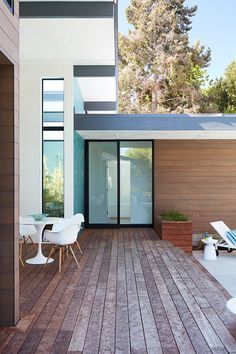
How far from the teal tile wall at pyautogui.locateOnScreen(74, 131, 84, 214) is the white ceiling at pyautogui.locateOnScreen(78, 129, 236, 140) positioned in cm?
25

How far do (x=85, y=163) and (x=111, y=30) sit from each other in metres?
4.39

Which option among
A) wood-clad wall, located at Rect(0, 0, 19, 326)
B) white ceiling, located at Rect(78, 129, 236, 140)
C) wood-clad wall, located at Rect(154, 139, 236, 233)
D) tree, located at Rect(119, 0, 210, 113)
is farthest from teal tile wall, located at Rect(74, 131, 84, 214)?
tree, located at Rect(119, 0, 210, 113)

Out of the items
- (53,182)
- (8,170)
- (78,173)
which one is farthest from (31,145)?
(8,170)

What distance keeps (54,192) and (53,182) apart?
220 mm

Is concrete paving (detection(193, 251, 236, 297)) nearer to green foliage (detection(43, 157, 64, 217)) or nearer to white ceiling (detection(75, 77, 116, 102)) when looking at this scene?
green foliage (detection(43, 157, 64, 217))

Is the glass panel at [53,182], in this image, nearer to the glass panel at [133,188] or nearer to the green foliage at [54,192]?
the green foliage at [54,192]

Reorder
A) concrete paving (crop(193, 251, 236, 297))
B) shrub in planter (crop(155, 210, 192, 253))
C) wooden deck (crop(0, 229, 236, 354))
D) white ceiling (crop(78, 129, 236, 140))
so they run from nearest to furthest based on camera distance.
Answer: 1. wooden deck (crop(0, 229, 236, 354))
2. concrete paving (crop(193, 251, 236, 297))
3. shrub in planter (crop(155, 210, 192, 253))
4. white ceiling (crop(78, 129, 236, 140))

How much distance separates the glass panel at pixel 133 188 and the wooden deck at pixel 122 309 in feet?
13.0

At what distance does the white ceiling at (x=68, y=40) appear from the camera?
6.32 metres

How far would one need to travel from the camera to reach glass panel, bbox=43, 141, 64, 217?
7.97 meters

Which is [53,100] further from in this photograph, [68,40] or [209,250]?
[209,250]

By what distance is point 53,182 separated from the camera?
26.2 feet

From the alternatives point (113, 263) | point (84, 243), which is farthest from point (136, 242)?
point (113, 263)

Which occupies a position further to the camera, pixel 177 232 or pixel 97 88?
pixel 97 88
